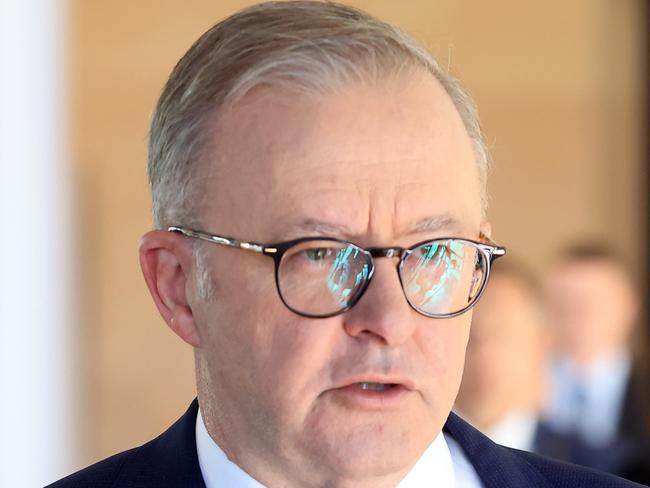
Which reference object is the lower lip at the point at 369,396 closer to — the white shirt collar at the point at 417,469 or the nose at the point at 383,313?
the nose at the point at 383,313

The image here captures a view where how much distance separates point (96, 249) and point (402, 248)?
7042mm

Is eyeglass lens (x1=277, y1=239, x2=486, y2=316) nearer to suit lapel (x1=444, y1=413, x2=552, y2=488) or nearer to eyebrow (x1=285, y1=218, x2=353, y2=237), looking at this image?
eyebrow (x1=285, y1=218, x2=353, y2=237)

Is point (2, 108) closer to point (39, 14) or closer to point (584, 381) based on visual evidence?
point (39, 14)

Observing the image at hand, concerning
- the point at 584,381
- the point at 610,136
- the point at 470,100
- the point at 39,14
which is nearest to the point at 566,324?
the point at 584,381

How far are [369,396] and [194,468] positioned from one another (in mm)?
410

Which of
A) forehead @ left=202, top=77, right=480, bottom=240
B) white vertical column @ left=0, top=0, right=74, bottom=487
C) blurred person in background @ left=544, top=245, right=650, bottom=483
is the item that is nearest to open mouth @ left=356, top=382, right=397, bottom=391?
forehead @ left=202, top=77, right=480, bottom=240

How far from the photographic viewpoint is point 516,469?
8.39 ft

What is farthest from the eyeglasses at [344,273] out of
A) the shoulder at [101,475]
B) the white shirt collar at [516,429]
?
the white shirt collar at [516,429]

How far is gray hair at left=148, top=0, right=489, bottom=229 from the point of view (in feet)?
7.83

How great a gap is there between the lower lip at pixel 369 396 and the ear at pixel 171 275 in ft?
1.16

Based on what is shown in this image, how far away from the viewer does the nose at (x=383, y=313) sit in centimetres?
222

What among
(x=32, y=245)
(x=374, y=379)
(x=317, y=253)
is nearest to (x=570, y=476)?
(x=374, y=379)

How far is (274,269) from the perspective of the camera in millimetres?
2311

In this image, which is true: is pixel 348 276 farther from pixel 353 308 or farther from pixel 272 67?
pixel 272 67
